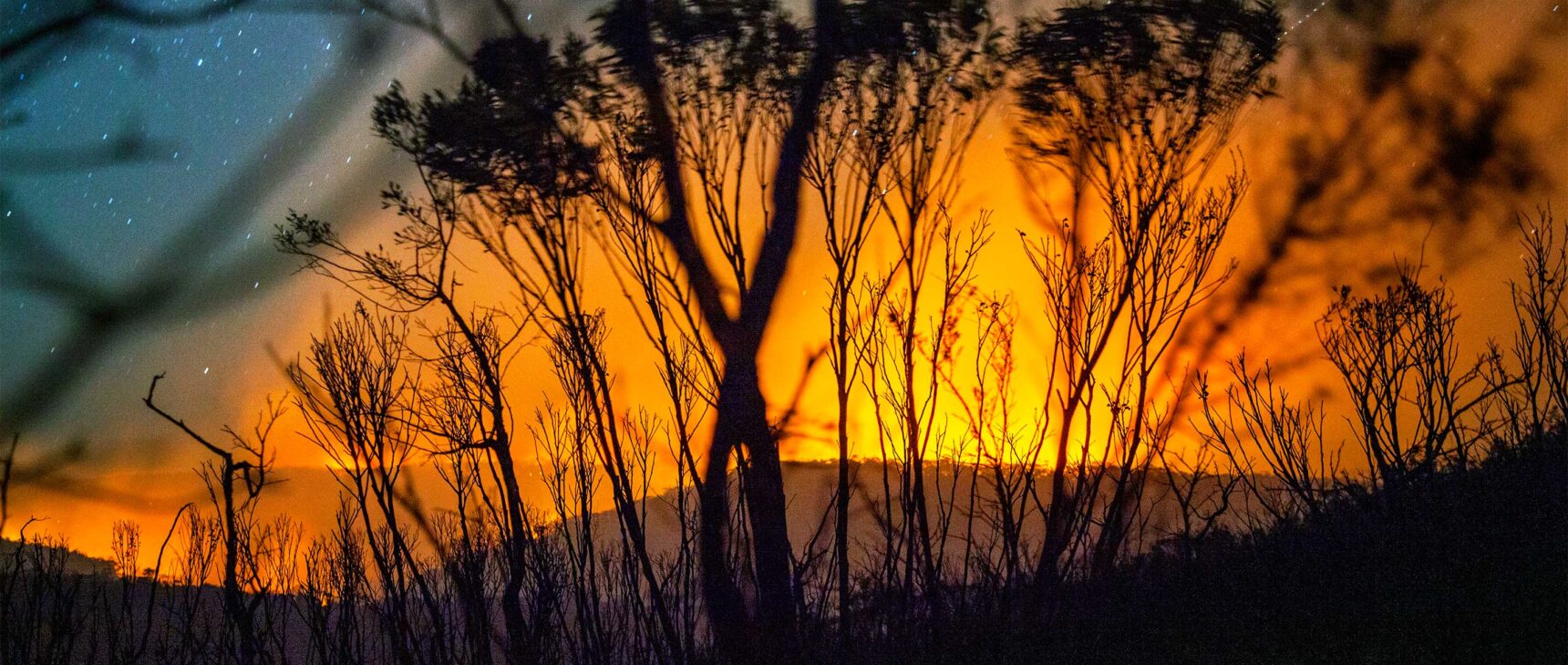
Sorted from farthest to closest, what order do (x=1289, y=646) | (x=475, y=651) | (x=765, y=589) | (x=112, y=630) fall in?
(x=112, y=630)
(x=475, y=651)
(x=765, y=589)
(x=1289, y=646)

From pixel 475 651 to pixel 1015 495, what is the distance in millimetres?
4910

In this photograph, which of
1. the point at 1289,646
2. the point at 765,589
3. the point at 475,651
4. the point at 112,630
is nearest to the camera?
the point at 1289,646

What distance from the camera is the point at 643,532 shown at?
8773 millimetres

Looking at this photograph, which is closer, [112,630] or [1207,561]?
[1207,561]

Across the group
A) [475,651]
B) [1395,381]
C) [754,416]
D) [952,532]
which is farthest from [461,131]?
[1395,381]

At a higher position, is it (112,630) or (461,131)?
(461,131)

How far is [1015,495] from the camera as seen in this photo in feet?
28.2

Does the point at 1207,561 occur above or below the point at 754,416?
below

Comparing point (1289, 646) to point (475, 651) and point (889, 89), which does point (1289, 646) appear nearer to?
point (889, 89)

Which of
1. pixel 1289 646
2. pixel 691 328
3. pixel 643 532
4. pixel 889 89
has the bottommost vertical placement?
pixel 1289 646

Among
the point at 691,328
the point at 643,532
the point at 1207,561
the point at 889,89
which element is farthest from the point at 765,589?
the point at 889,89

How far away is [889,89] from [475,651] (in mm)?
6058

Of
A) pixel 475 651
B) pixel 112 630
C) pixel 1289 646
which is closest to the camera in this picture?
pixel 1289 646

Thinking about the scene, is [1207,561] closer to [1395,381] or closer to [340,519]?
[1395,381]
